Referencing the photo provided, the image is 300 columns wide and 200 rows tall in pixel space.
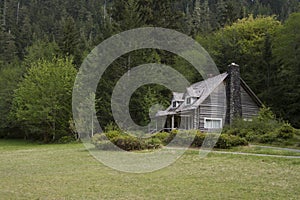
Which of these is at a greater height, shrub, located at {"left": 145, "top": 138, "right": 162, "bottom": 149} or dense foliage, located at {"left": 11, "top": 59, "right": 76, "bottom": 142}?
dense foliage, located at {"left": 11, "top": 59, "right": 76, "bottom": 142}

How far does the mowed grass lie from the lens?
369 inches

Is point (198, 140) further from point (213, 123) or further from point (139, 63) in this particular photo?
point (139, 63)

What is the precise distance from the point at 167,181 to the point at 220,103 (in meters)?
23.0

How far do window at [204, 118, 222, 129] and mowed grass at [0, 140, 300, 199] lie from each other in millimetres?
16675

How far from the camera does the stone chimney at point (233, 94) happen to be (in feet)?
108

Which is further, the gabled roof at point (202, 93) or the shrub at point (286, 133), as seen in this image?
the gabled roof at point (202, 93)

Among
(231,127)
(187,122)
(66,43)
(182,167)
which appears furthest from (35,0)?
(182,167)

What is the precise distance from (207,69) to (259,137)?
23.6 meters

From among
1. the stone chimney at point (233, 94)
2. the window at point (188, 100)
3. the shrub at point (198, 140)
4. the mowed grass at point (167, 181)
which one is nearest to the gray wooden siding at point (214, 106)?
the stone chimney at point (233, 94)

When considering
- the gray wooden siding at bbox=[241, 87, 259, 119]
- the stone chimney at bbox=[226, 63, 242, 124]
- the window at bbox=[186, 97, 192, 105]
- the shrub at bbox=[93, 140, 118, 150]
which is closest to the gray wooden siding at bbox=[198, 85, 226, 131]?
the stone chimney at bbox=[226, 63, 242, 124]

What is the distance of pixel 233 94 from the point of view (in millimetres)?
33188

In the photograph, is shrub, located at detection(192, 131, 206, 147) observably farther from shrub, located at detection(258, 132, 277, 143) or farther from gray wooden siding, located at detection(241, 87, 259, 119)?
gray wooden siding, located at detection(241, 87, 259, 119)

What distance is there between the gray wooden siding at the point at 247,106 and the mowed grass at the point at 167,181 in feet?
59.5

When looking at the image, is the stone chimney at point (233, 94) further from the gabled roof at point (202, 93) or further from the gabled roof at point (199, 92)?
the gabled roof at point (199, 92)
